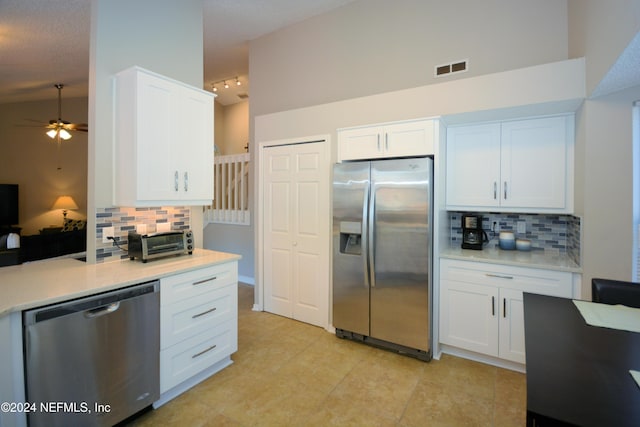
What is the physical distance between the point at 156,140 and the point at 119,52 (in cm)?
81

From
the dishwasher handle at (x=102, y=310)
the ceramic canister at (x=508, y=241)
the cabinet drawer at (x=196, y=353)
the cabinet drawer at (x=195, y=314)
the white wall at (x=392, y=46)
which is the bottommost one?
the cabinet drawer at (x=196, y=353)

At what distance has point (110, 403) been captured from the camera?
181 centimetres

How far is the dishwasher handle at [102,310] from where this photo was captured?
172cm

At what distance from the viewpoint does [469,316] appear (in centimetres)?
271

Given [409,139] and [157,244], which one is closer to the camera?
[157,244]

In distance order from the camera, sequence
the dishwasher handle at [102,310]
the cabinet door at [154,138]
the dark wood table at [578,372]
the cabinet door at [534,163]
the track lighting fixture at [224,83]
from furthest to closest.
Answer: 1. the track lighting fixture at [224,83]
2. the cabinet door at [534,163]
3. the cabinet door at [154,138]
4. the dishwasher handle at [102,310]
5. the dark wood table at [578,372]

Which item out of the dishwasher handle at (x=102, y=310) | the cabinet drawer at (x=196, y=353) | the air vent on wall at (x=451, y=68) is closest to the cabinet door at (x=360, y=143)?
the air vent on wall at (x=451, y=68)

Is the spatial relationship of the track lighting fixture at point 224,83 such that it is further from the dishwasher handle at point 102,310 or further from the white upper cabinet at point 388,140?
the dishwasher handle at point 102,310

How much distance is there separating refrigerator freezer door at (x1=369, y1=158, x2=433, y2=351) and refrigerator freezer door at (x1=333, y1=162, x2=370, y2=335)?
0.09 metres

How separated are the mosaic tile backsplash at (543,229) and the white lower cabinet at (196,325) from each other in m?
2.62

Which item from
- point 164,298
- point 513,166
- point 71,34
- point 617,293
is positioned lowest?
point 164,298

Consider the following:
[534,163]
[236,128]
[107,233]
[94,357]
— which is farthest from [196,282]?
[236,128]

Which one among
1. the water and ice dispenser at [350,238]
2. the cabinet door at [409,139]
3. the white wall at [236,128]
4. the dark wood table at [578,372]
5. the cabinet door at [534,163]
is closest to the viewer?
the dark wood table at [578,372]

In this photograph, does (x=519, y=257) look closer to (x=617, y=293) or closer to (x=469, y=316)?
(x=469, y=316)
